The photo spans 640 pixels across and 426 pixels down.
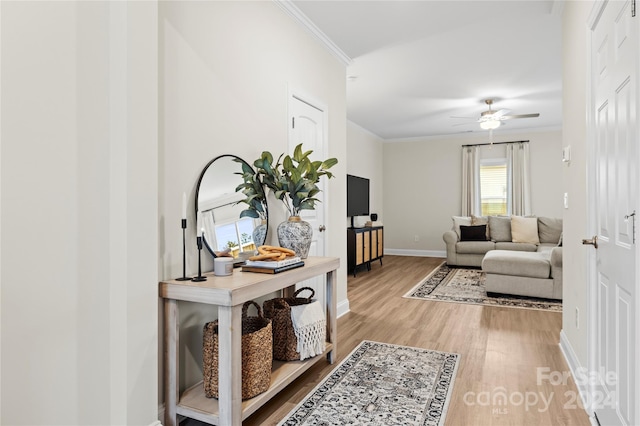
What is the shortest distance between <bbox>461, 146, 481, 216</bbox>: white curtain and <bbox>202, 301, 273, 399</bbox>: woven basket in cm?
690

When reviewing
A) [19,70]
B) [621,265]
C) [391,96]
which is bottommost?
[621,265]

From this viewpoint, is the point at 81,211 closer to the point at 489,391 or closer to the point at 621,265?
the point at 621,265

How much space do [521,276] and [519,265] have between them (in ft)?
0.43

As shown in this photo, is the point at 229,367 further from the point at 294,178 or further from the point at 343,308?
the point at 343,308

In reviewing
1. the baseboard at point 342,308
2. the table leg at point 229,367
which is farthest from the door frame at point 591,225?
the baseboard at point 342,308

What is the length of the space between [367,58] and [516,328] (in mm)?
3033

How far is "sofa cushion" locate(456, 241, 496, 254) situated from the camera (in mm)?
6539

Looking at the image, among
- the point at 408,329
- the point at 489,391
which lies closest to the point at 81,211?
the point at 489,391

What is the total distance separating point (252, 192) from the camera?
2.52 metres

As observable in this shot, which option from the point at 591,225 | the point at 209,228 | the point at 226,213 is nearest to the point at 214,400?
the point at 209,228

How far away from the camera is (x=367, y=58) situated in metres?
4.08

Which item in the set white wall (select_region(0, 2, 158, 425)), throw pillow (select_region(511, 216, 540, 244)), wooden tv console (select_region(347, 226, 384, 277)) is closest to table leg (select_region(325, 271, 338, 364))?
white wall (select_region(0, 2, 158, 425))

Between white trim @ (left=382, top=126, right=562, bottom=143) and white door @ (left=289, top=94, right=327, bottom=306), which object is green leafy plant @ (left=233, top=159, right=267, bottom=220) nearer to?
white door @ (left=289, top=94, right=327, bottom=306)

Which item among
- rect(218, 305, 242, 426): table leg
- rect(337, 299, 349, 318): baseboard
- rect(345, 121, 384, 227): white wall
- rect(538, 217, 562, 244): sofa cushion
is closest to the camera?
rect(218, 305, 242, 426): table leg
